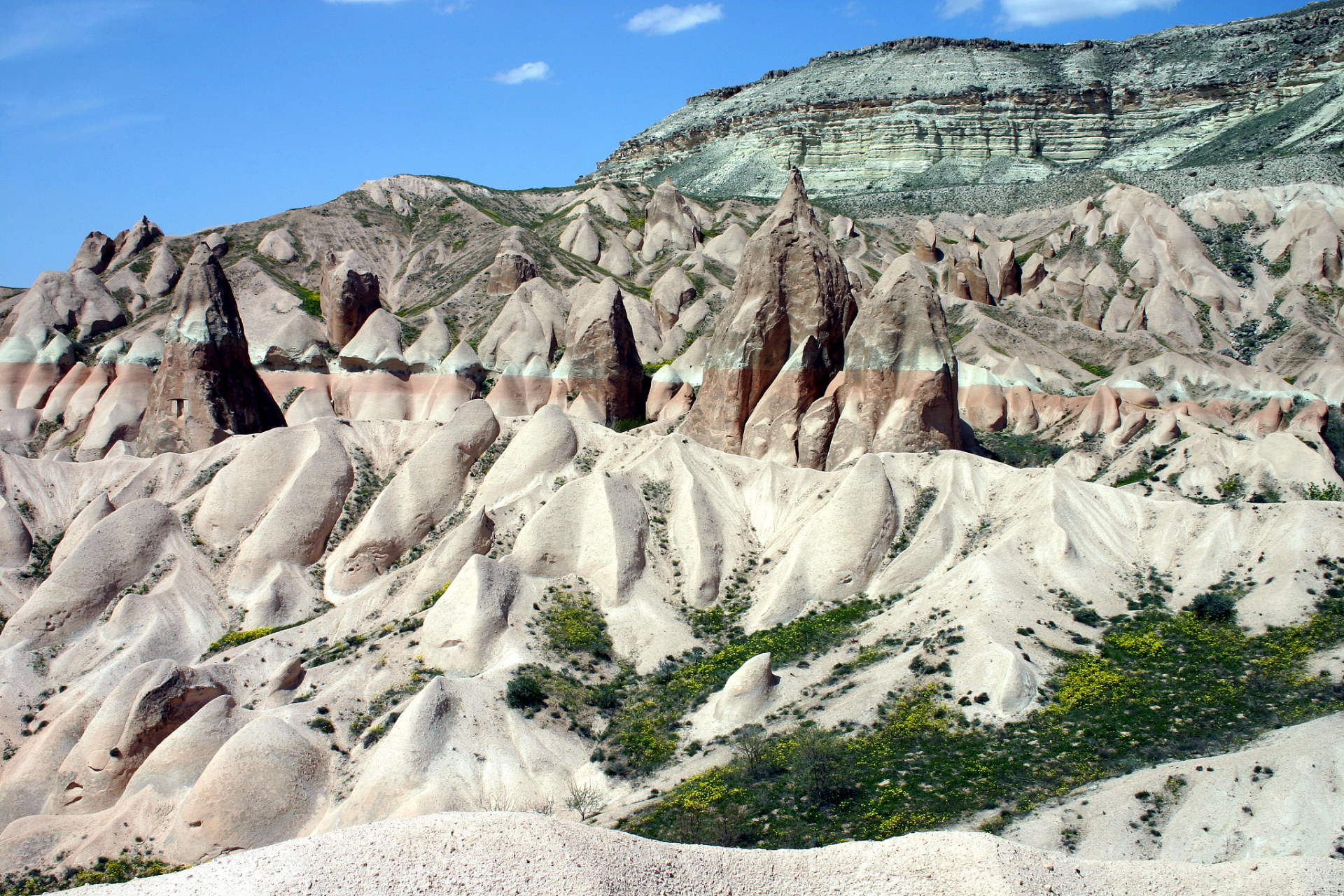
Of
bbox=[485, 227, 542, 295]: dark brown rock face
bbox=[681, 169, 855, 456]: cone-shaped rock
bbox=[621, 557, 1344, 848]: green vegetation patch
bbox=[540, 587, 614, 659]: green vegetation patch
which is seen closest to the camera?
bbox=[621, 557, 1344, 848]: green vegetation patch

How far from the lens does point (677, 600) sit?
2858 cm

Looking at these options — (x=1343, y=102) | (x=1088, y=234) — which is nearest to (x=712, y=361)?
(x=1088, y=234)

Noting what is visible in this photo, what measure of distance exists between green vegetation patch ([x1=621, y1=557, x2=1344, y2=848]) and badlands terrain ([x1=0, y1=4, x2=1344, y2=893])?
102 mm

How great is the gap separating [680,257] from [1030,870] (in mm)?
72689

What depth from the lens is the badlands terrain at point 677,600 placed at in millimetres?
15719

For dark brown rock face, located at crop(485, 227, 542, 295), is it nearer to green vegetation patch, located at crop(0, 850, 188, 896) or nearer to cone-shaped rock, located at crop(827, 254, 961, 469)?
cone-shaped rock, located at crop(827, 254, 961, 469)

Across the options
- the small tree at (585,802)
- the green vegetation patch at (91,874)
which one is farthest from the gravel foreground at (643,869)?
the green vegetation patch at (91,874)

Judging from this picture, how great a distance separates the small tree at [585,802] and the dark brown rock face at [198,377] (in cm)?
2615

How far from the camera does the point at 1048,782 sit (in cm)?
1742

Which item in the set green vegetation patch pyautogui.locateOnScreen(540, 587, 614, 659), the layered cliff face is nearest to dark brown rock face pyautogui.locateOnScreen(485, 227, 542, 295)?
green vegetation patch pyautogui.locateOnScreen(540, 587, 614, 659)

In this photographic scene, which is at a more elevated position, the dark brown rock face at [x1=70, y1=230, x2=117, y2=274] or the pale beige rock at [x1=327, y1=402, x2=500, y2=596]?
the dark brown rock face at [x1=70, y1=230, x2=117, y2=274]

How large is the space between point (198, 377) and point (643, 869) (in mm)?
36049

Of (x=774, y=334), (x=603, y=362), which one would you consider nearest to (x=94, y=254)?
(x=603, y=362)

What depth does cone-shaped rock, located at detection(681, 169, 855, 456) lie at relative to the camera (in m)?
35.1
